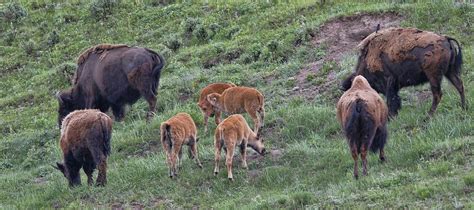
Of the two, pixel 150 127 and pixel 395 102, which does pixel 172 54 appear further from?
pixel 395 102

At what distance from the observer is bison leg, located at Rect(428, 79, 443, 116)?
43.4 ft

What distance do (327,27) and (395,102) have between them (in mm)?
5579

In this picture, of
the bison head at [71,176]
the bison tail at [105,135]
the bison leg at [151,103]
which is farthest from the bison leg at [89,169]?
the bison leg at [151,103]

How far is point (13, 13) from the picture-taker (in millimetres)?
26484

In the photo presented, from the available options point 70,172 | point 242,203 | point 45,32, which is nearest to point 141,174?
point 70,172

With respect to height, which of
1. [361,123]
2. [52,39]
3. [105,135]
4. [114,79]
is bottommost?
[52,39]

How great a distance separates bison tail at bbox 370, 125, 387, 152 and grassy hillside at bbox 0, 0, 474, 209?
29 centimetres

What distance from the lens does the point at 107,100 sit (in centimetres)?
1753

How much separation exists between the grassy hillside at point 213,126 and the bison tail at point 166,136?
0.52m

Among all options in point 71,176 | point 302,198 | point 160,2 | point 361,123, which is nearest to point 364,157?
point 361,123

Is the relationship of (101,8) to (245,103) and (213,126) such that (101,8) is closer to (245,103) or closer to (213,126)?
(213,126)

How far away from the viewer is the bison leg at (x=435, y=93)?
13242mm

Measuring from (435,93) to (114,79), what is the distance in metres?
6.97

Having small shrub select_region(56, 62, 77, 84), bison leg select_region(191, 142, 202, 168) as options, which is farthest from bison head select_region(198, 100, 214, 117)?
small shrub select_region(56, 62, 77, 84)
